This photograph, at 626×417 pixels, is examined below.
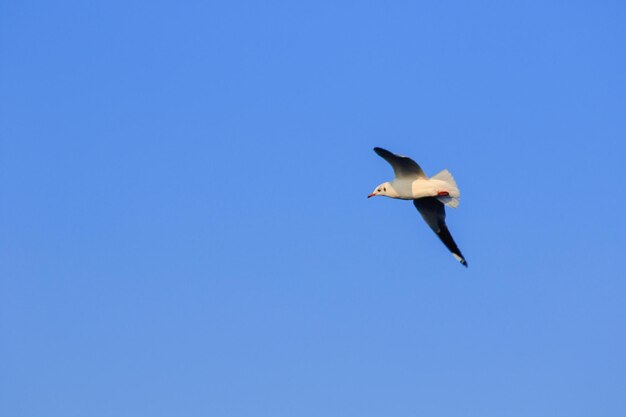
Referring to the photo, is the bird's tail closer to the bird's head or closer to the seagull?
the seagull

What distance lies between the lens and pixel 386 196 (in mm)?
20766

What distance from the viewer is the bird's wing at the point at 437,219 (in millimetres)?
20984

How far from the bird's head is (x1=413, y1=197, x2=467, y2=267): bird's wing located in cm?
76

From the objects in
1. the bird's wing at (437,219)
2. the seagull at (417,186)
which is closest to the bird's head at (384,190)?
the seagull at (417,186)

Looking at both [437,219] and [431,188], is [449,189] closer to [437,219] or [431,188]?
[431,188]

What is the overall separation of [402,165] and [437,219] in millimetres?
2073

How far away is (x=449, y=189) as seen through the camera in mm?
19578

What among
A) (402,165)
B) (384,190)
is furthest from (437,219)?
(402,165)

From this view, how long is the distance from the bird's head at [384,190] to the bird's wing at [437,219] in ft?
2.48

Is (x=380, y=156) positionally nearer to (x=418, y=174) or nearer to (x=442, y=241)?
(x=418, y=174)

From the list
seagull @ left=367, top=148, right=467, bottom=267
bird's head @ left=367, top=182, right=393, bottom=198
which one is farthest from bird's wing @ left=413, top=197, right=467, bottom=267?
bird's head @ left=367, top=182, right=393, bottom=198

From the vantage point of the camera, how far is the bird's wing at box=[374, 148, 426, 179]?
19188 millimetres

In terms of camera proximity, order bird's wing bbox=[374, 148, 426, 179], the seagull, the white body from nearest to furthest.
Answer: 1. bird's wing bbox=[374, 148, 426, 179]
2. the seagull
3. the white body

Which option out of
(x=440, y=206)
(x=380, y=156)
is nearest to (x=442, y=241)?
(x=440, y=206)
